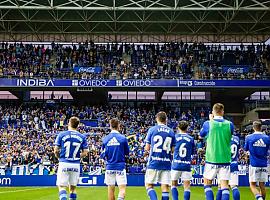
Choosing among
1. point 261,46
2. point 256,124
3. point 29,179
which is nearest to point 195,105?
point 261,46

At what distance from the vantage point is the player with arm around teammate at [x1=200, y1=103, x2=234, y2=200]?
9.44 metres

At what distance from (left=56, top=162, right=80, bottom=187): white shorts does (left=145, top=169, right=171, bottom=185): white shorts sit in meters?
1.68

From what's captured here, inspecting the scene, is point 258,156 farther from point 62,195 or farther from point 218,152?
point 62,195

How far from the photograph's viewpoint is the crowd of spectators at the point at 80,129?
95.0 feet

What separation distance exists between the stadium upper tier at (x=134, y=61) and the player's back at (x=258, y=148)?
83.6 feet

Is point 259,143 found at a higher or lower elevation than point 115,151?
higher

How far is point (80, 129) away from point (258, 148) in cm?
2357

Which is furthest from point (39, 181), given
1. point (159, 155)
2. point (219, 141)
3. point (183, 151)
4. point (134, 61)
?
point (219, 141)

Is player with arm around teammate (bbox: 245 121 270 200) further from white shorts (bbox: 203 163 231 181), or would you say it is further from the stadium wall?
the stadium wall

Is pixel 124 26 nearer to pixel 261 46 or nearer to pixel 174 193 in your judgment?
pixel 261 46

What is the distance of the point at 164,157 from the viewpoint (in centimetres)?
995

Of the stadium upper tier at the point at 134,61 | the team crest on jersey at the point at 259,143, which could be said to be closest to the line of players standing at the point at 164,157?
the team crest on jersey at the point at 259,143

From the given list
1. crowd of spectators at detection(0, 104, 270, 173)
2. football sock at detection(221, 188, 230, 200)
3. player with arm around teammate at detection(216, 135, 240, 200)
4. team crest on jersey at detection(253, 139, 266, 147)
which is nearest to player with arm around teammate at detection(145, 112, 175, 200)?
football sock at detection(221, 188, 230, 200)

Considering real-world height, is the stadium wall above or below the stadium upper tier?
below
